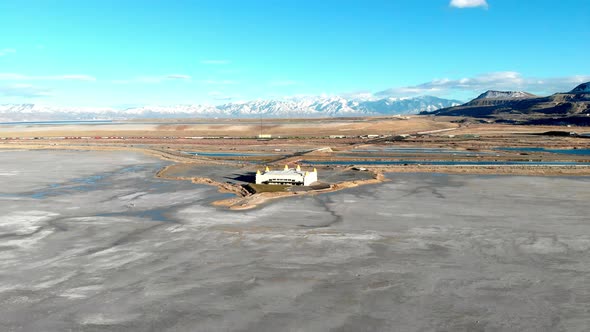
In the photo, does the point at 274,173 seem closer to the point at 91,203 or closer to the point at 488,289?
the point at 91,203

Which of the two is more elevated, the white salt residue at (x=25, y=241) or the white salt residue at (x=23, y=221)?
the white salt residue at (x=23, y=221)

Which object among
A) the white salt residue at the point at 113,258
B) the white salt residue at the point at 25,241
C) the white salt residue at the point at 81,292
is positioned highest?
the white salt residue at the point at 25,241

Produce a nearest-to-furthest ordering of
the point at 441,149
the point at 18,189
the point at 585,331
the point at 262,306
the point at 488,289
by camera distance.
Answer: the point at 585,331 < the point at 262,306 < the point at 488,289 < the point at 18,189 < the point at 441,149

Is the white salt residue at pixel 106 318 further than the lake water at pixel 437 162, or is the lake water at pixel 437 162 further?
the lake water at pixel 437 162

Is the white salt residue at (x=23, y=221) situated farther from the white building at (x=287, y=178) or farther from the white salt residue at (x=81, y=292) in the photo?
the white building at (x=287, y=178)

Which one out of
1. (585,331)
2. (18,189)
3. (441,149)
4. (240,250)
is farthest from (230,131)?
(585,331)

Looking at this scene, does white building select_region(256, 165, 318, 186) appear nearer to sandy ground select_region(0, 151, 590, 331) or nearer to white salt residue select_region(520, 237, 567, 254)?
sandy ground select_region(0, 151, 590, 331)

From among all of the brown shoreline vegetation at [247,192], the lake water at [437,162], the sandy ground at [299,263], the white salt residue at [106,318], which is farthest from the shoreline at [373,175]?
the white salt residue at [106,318]

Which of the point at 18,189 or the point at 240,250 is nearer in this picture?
the point at 240,250

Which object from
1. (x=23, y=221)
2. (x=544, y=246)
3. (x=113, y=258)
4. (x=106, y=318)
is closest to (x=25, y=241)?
(x=23, y=221)

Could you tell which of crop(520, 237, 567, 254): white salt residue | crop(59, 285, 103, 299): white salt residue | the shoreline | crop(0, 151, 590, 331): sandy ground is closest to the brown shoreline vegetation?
the shoreline
